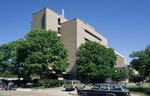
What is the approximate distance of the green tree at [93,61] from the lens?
69.0 m

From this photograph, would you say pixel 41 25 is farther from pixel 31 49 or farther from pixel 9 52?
pixel 31 49

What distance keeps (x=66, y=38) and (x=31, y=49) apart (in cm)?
2549

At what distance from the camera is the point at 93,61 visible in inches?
2844

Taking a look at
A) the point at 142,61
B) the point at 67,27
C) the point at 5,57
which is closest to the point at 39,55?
the point at 5,57

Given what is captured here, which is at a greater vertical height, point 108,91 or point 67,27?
point 67,27

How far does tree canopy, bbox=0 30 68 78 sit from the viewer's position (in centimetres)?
5605

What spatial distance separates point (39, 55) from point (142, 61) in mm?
23670

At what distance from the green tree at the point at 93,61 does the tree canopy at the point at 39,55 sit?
35.5 feet

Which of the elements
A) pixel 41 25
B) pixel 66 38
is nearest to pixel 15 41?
pixel 41 25

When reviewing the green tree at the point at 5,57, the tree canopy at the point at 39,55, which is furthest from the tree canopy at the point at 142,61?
the green tree at the point at 5,57

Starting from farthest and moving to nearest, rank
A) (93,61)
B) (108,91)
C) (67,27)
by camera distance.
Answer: (67,27), (93,61), (108,91)

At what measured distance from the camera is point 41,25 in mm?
80312

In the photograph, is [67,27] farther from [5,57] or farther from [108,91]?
[108,91]

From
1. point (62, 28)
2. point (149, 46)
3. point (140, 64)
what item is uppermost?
point (62, 28)
